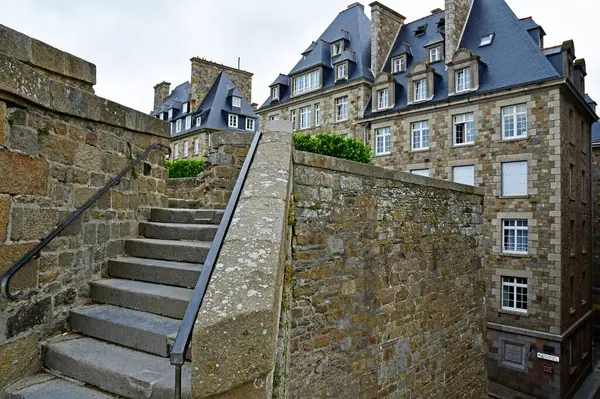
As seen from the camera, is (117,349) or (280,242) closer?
(280,242)

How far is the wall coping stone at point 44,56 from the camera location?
3.69m

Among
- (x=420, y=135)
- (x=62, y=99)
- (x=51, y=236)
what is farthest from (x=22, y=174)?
(x=420, y=135)

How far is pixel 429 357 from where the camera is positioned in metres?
6.89

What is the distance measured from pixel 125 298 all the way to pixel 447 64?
20739 mm

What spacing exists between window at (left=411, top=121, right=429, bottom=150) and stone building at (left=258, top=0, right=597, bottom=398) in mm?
60

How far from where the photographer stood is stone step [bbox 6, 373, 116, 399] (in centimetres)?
316

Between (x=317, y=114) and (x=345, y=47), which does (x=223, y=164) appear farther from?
(x=345, y=47)

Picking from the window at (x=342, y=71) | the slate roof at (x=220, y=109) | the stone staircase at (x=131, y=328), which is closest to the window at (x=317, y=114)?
the window at (x=342, y=71)

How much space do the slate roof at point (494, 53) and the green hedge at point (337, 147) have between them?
9569 mm

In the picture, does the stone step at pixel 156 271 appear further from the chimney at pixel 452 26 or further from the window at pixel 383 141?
the chimney at pixel 452 26

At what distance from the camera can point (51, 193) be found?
12.9 feet

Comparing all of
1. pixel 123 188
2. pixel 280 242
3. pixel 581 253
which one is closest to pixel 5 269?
pixel 123 188

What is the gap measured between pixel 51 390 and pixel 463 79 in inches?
837

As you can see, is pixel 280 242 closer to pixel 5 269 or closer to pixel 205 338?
pixel 205 338
